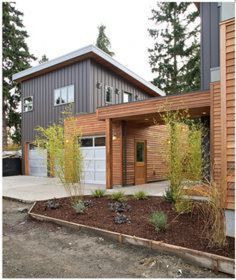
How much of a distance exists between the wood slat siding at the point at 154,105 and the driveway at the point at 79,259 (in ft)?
15.0

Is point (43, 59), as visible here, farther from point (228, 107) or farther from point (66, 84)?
point (228, 107)

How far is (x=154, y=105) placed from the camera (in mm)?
8336

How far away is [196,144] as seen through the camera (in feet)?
25.0

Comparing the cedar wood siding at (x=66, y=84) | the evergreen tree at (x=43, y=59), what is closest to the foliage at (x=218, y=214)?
the cedar wood siding at (x=66, y=84)

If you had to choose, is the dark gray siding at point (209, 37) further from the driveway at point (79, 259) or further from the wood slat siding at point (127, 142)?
the driveway at point (79, 259)

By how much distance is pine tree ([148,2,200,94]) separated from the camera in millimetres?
20406

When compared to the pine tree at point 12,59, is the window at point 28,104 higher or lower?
lower

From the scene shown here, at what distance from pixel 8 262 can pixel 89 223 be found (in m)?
1.77

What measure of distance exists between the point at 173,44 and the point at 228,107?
1887cm

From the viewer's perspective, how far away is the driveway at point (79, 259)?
336 cm

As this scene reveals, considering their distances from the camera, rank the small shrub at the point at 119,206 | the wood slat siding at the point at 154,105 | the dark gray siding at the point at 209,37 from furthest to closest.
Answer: the dark gray siding at the point at 209,37 → the wood slat siding at the point at 154,105 → the small shrub at the point at 119,206

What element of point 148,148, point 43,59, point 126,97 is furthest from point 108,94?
point 43,59

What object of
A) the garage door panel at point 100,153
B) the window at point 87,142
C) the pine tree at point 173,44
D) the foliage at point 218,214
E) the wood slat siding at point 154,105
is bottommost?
the foliage at point 218,214

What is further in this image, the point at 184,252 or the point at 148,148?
the point at 148,148
